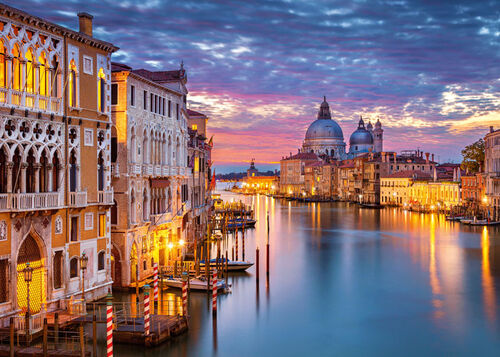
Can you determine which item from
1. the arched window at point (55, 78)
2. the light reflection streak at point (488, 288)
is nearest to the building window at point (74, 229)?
Answer: the arched window at point (55, 78)

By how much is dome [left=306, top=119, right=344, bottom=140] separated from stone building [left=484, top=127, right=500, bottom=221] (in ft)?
248

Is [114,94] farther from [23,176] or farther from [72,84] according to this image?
[23,176]

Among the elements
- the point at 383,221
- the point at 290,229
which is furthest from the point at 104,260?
the point at 383,221

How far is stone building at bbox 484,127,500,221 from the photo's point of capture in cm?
4525

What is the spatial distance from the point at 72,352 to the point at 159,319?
3.12 m

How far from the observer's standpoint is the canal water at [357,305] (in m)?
13.9

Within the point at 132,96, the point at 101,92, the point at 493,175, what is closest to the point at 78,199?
the point at 101,92

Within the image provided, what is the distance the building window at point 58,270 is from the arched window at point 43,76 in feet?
12.9

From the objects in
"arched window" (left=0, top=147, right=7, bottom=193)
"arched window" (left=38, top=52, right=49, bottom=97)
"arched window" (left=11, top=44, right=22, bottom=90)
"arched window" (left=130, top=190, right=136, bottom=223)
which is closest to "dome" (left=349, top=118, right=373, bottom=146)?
"arched window" (left=130, top=190, right=136, bottom=223)

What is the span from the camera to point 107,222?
15.8 meters

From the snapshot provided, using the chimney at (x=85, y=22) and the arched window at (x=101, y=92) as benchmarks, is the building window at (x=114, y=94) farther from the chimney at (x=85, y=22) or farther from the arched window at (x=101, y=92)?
the chimney at (x=85, y=22)

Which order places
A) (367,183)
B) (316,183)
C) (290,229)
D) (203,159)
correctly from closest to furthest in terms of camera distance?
(203,159)
(290,229)
(367,183)
(316,183)

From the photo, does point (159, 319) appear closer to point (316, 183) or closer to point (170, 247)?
point (170, 247)

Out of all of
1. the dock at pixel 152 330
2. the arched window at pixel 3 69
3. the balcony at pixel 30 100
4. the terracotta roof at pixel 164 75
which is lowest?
the dock at pixel 152 330
